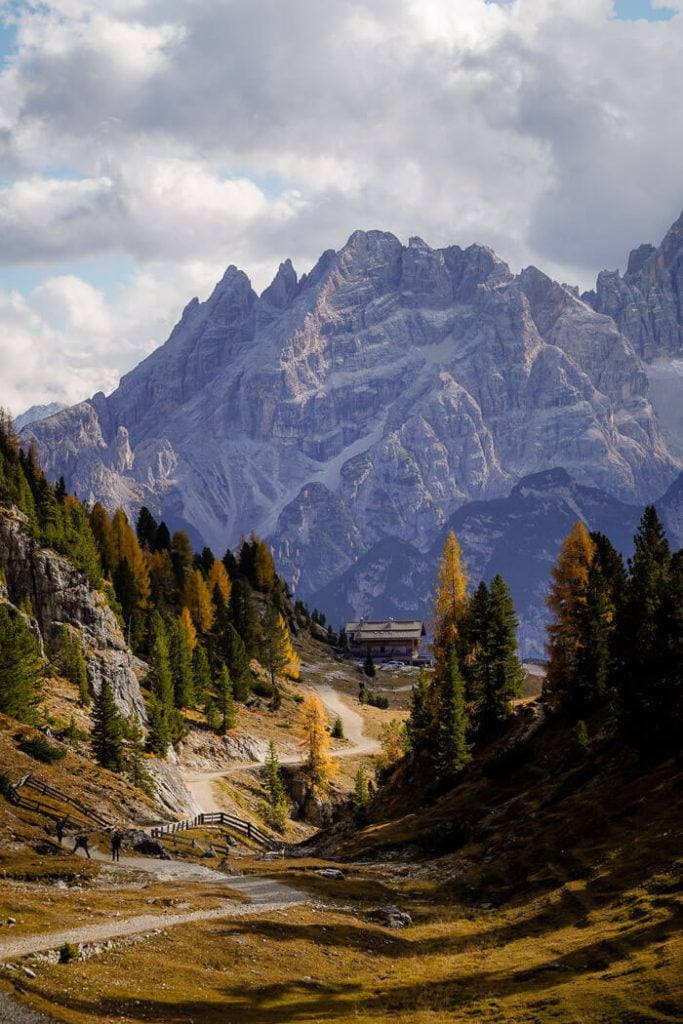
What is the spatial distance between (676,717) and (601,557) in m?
29.4

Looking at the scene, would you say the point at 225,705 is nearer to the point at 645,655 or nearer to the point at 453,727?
the point at 453,727

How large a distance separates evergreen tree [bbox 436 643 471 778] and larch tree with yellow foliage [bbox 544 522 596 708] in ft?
23.3

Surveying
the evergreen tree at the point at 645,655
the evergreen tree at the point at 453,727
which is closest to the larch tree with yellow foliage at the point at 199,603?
the evergreen tree at the point at 453,727

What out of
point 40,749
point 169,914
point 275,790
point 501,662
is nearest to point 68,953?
point 169,914

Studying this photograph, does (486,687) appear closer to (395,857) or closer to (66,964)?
(395,857)

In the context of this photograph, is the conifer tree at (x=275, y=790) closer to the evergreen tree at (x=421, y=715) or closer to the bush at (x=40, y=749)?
the evergreen tree at (x=421, y=715)

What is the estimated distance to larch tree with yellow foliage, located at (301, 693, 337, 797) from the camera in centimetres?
10812

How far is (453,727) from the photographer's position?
2943 inches

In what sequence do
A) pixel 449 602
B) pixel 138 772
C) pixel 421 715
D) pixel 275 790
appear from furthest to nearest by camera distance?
pixel 275 790
pixel 421 715
pixel 449 602
pixel 138 772

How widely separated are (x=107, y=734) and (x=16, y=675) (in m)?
9.44

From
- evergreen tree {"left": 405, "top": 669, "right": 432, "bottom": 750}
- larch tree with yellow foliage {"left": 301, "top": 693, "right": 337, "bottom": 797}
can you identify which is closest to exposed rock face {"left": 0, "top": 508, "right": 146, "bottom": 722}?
larch tree with yellow foliage {"left": 301, "top": 693, "right": 337, "bottom": 797}

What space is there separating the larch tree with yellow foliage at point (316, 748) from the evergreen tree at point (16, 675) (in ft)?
131

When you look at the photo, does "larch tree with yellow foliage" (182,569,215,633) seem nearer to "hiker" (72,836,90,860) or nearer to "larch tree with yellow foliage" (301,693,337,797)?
"larch tree with yellow foliage" (301,693,337,797)

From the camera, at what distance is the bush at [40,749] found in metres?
66.4
